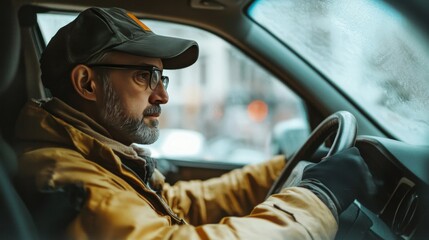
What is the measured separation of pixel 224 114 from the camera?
404 inches

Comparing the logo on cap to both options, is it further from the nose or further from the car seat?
the car seat

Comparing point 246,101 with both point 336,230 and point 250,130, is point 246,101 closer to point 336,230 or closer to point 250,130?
point 250,130

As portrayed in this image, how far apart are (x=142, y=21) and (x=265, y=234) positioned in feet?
2.26

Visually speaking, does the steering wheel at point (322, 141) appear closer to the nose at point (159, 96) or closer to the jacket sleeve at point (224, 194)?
the jacket sleeve at point (224, 194)

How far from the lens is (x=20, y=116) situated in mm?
1395

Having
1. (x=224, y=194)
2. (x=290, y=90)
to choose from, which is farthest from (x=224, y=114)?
(x=224, y=194)

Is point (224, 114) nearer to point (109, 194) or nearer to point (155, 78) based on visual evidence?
point (155, 78)

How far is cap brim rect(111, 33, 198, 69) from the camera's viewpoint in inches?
56.3

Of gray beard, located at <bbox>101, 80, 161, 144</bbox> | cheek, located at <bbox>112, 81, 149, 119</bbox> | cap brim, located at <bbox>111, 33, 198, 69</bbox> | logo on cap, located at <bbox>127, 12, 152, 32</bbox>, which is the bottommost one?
gray beard, located at <bbox>101, 80, 161, 144</bbox>

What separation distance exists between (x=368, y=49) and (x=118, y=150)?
0.73 meters

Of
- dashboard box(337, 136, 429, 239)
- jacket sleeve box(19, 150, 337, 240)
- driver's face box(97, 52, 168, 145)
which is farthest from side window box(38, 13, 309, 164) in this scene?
dashboard box(337, 136, 429, 239)

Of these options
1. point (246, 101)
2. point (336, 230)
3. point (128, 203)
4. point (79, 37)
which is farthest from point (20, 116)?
point (246, 101)

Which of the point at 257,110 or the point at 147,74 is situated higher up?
the point at 147,74

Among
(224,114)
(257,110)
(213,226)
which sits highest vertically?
(213,226)
